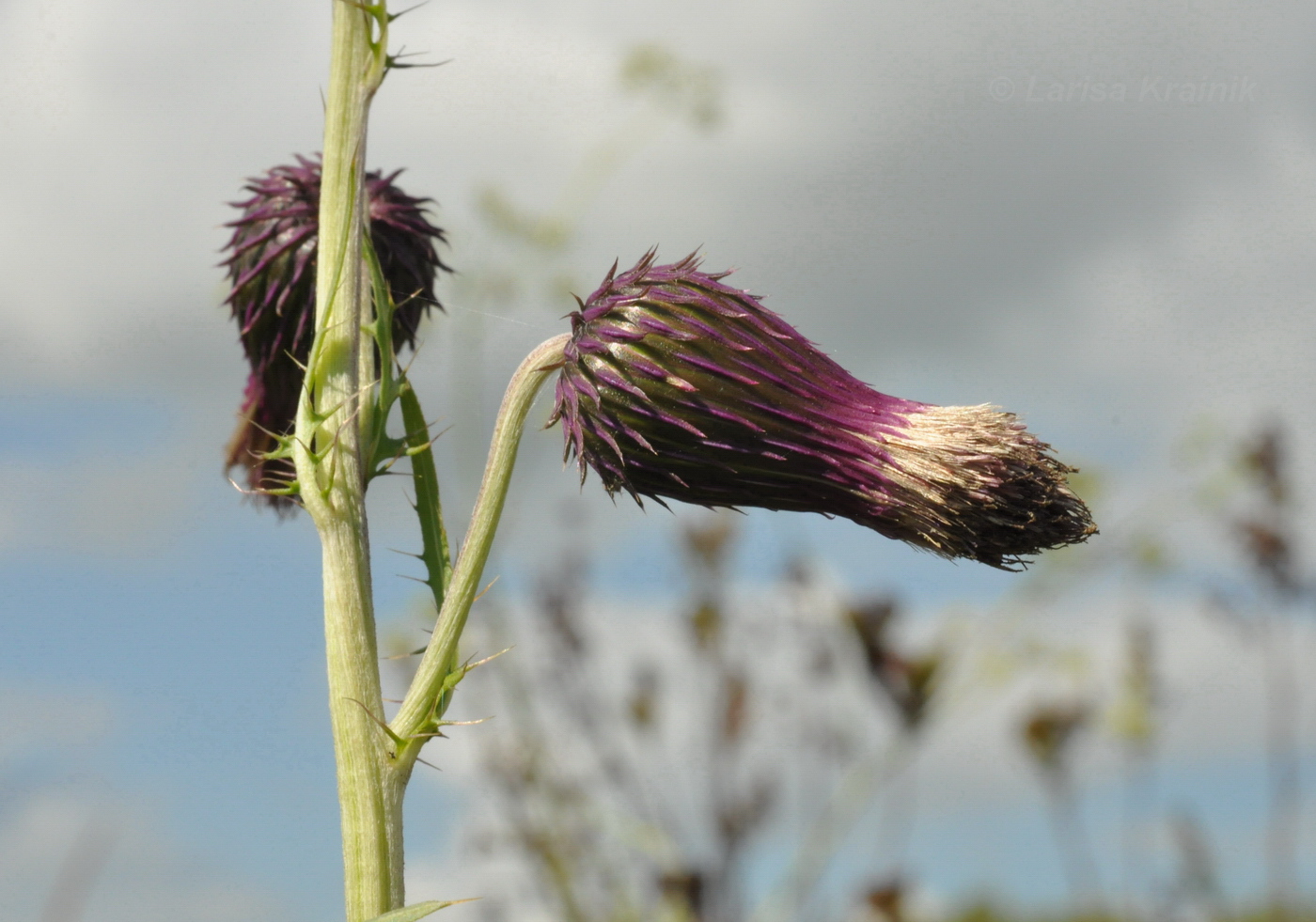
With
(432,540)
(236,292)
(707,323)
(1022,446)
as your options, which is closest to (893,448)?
(1022,446)

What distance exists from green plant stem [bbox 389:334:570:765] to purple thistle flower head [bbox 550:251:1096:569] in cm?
11

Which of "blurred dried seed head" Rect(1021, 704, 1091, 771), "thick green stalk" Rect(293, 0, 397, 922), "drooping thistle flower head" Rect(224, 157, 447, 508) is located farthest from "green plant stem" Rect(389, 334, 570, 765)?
"blurred dried seed head" Rect(1021, 704, 1091, 771)

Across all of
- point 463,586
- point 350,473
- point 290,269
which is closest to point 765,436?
point 463,586

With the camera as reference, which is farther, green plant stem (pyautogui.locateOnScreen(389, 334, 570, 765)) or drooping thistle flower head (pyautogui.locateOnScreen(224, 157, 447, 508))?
drooping thistle flower head (pyautogui.locateOnScreen(224, 157, 447, 508))

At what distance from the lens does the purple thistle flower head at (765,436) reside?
2061 mm

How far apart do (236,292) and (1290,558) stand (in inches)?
177

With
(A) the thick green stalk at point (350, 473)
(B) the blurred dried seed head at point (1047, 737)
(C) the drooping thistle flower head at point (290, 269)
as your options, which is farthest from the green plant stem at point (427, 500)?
(B) the blurred dried seed head at point (1047, 737)

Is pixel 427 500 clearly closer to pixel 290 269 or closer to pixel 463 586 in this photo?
pixel 463 586

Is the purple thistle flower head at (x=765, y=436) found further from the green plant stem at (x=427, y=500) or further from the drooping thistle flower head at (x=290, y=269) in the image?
the drooping thistle flower head at (x=290, y=269)

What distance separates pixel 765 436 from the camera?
6.84 ft

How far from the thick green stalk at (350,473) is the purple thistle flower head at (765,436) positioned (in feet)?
1.25

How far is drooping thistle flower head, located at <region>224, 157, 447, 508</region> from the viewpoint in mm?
2607

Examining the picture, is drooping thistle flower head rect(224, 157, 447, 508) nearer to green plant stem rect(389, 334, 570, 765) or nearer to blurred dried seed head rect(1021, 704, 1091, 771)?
green plant stem rect(389, 334, 570, 765)

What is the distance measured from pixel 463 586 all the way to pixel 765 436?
58 centimetres
